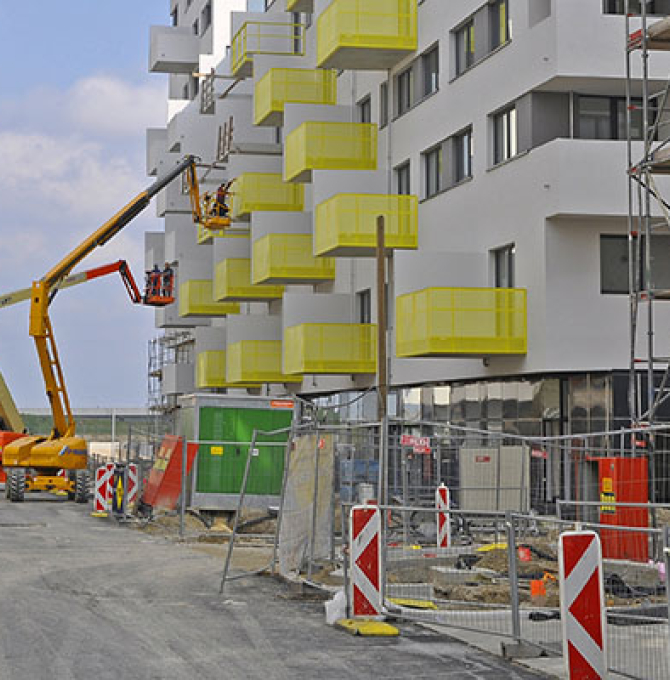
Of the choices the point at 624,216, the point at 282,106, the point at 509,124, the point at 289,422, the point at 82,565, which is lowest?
the point at 82,565

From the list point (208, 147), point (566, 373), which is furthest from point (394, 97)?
point (208, 147)

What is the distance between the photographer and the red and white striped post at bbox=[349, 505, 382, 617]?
13898 mm

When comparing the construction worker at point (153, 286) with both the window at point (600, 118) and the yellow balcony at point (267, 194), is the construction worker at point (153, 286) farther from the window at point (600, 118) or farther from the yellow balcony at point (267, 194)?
the window at point (600, 118)

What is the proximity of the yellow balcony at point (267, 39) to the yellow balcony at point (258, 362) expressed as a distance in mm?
9851

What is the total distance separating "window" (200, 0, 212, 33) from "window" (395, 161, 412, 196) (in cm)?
2626

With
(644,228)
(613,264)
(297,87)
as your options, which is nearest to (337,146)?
(297,87)

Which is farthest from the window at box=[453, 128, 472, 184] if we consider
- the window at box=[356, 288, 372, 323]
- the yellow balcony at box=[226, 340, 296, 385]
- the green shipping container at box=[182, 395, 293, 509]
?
the yellow balcony at box=[226, 340, 296, 385]

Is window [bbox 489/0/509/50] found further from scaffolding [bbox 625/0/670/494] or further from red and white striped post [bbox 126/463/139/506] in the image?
red and white striped post [bbox 126/463/139/506]

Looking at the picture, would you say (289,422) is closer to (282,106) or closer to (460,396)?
(460,396)

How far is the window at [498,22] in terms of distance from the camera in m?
31.8

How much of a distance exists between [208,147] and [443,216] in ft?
79.9

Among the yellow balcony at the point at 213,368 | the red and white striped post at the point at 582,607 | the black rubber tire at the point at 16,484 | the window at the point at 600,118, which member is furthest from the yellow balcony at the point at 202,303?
the red and white striped post at the point at 582,607

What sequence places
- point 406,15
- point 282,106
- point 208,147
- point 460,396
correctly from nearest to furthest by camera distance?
point 460,396 → point 406,15 → point 282,106 → point 208,147

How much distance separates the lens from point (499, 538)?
1988 centimetres
